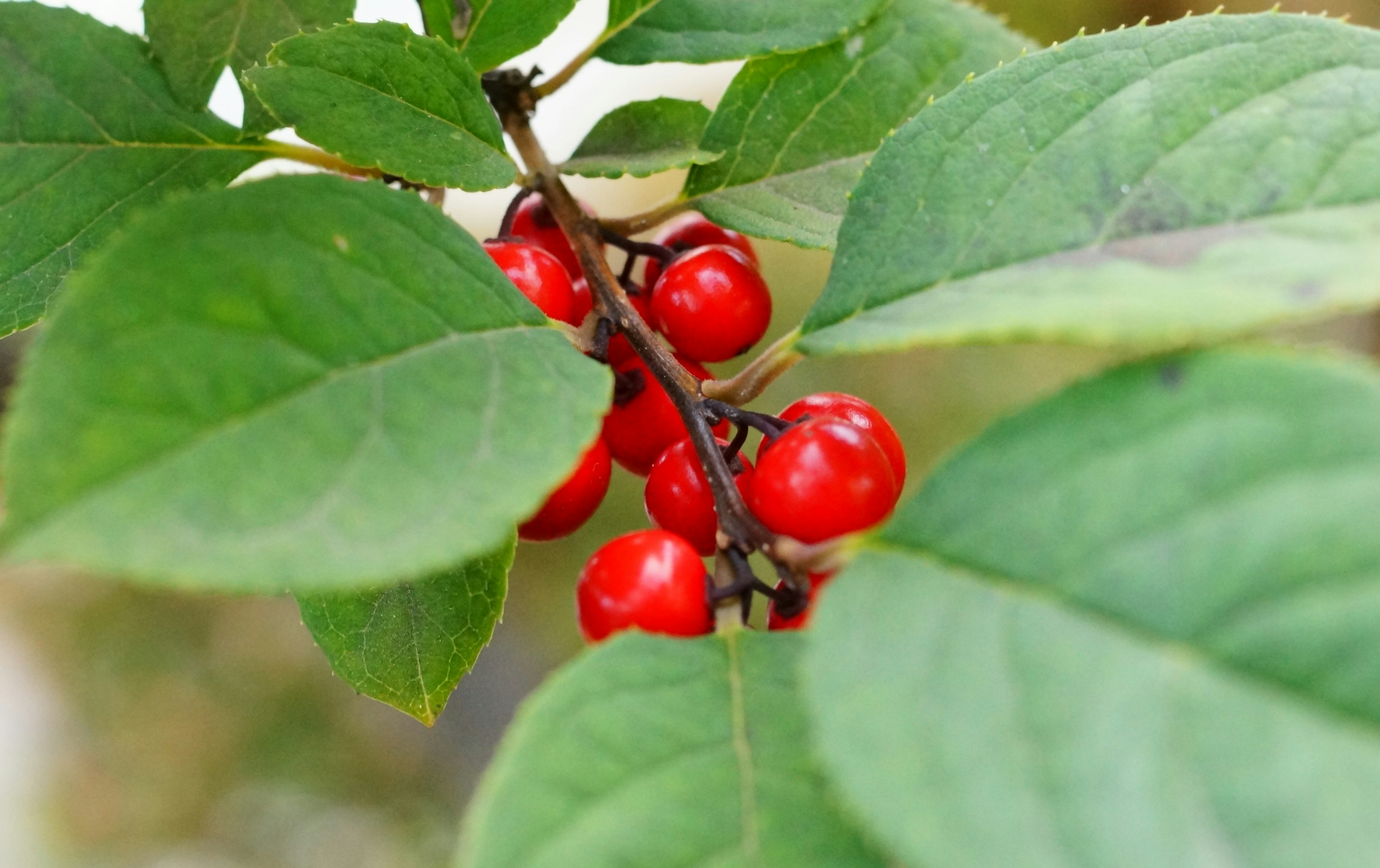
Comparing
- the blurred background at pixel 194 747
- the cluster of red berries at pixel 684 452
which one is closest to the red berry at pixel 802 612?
the cluster of red berries at pixel 684 452

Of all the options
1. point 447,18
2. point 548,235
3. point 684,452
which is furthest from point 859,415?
point 447,18

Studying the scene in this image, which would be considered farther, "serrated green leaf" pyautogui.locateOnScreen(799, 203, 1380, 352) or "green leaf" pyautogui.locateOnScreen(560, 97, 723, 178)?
"green leaf" pyautogui.locateOnScreen(560, 97, 723, 178)

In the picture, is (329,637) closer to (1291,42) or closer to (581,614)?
→ (581,614)

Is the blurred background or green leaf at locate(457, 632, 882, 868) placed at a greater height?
green leaf at locate(457, 632, 882, 868)

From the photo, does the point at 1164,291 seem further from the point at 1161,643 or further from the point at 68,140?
the point at 68,140

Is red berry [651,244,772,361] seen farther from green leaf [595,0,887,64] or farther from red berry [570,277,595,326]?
green leaf [595,0,887,64]

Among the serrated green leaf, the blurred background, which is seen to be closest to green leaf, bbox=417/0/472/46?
the serrated green leaf

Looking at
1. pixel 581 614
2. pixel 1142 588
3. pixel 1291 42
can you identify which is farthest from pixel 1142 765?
pixel 1291 42
